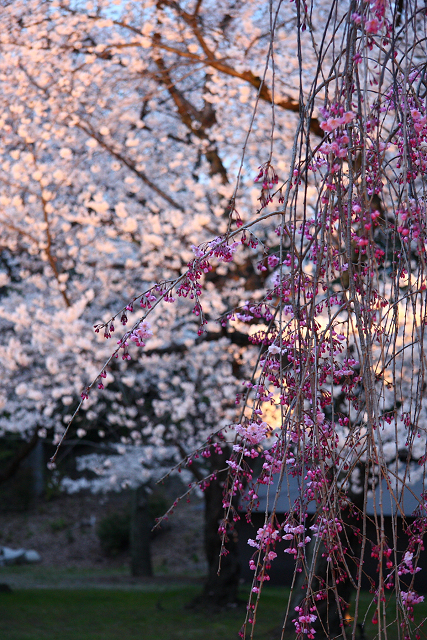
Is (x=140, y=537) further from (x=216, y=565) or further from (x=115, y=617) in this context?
(x=216, y=565)

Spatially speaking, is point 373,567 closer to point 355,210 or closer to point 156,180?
point 156,180

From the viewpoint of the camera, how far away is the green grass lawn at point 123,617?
651cm

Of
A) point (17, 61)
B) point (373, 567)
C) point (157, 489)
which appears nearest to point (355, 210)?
point (17, 61)

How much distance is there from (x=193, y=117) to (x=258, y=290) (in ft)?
7.32

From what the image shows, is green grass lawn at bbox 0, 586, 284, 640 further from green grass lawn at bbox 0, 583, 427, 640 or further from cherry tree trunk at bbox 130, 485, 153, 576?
cherry tree trunk at bbox 130, 485, 153, 576

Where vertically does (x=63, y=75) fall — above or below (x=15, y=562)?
above

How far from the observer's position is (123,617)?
7547 mm

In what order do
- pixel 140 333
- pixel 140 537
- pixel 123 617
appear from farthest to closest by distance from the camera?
pixel 140 537 → pixel 123 617 → pixel 140 333

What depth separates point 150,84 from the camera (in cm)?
654

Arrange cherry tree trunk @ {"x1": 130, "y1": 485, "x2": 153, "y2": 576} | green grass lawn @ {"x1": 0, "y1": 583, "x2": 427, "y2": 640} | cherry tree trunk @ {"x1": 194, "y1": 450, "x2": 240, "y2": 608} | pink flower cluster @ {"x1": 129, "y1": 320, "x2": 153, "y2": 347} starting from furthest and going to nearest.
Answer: cherry tree trunk @ {"x1": 130, "y1": 485, "x2": 153, "y2": 576} → cherry tree trunk @ {"x1": 194, "y1": 450, "x2": 240, "y2": 608} → green grass lawn @ {"x1": 0, "y1": 583, "x2": 427, "y2": 640} → pink flower cluster @ {"x1": 129, "y1": 320, "x2": 153, "y2": 347}

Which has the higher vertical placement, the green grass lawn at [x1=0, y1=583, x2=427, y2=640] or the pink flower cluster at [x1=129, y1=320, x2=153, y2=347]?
the pink flower cluster at [x1=129, y1=320, x2=153, y2=347]

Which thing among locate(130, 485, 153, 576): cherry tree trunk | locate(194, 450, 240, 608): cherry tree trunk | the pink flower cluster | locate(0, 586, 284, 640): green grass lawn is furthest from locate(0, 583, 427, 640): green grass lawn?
the pink flower cluster

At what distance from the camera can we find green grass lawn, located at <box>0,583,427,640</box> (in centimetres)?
651

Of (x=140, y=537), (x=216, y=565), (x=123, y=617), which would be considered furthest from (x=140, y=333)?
(x=140, y=537)
